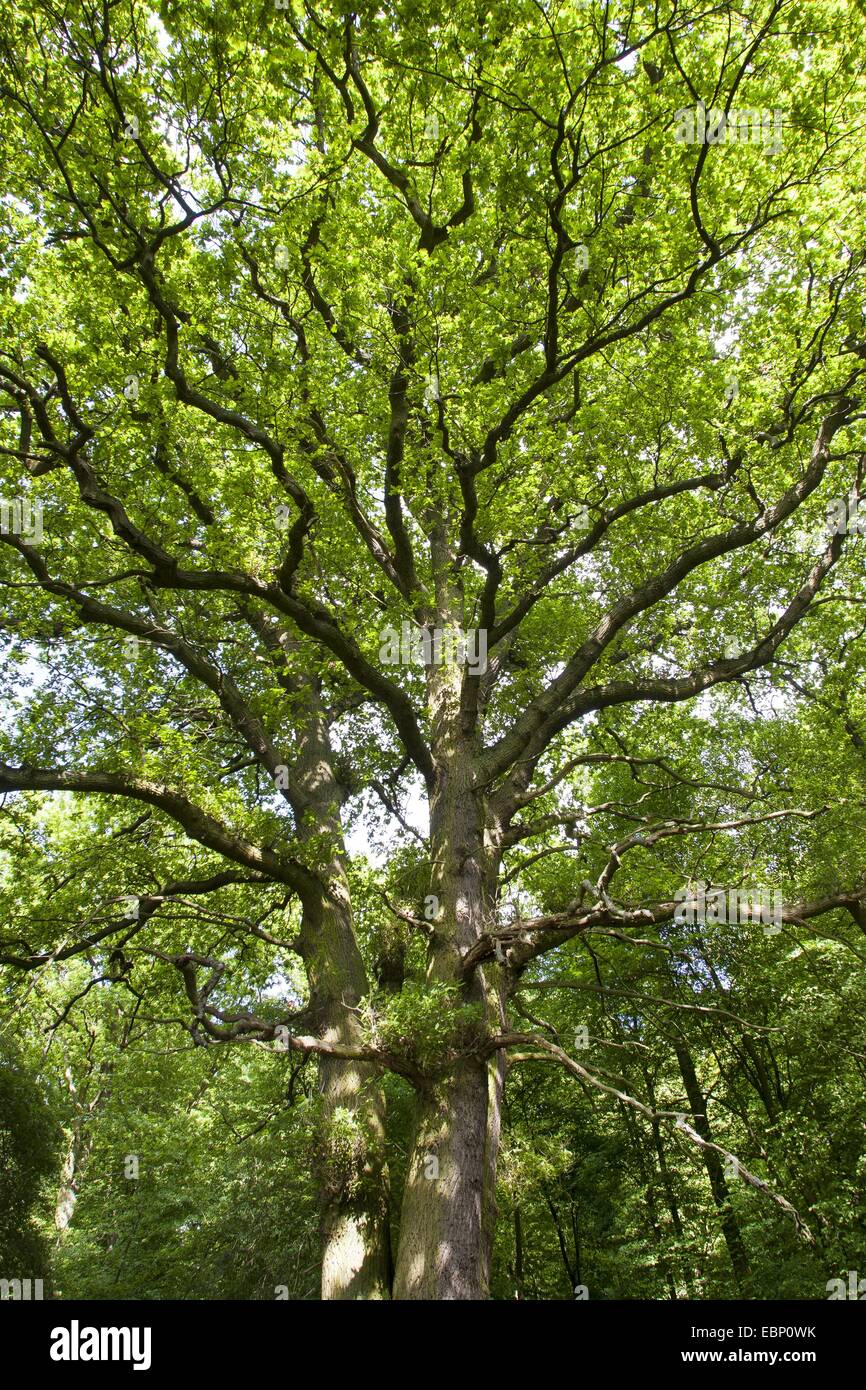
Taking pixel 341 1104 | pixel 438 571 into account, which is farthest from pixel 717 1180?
pixel 438 571

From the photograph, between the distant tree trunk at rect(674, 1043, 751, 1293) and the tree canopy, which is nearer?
the tree canopy

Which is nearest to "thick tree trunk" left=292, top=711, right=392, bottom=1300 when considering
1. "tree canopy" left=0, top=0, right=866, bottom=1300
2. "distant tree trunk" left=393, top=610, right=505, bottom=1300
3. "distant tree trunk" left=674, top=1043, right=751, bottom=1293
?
"tree canopy" left=0, top=0, right=866, bottom=1300

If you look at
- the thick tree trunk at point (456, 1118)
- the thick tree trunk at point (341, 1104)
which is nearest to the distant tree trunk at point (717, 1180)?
the thick tree trunk at point (456, 1118)

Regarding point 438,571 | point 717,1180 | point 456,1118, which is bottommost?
point 717,1180

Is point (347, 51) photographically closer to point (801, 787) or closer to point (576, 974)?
point (801, 787)

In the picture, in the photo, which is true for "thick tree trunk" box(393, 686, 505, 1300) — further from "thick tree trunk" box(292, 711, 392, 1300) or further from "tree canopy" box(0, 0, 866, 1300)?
"thick tree trunk" box(292, 711, 392, 1300)

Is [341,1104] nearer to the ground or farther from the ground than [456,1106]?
farther from the ground

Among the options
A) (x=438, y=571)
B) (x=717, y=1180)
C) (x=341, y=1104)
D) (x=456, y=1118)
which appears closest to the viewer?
(x=456, y=1118)

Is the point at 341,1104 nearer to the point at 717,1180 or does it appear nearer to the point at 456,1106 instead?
the point at 456,1106

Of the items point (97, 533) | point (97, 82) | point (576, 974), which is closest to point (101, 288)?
point (97, 82)

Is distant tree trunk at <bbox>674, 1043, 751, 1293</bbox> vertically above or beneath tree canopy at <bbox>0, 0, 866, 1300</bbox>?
beneath

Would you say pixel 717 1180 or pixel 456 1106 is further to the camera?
pixel 717 1180

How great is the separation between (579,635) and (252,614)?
4.03 m

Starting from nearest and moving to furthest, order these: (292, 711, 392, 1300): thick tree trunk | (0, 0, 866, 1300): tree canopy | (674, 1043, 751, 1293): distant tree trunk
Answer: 1. (0, 0, 866, 1300): tree canopy
2. (292, 711, 392, 1300): thick tree trunk
3. (674, 1043, 751, 1293): distant tree trunk
